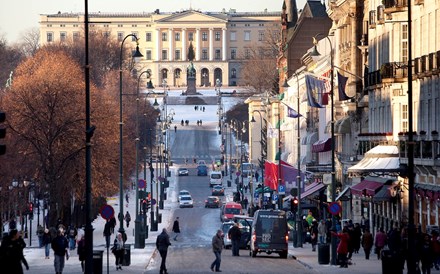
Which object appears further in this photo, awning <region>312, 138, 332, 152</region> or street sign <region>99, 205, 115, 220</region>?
awning <region>312, 138, 332, 152</region>

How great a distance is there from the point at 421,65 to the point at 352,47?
22926 millimetres

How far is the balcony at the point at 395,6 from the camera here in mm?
57656

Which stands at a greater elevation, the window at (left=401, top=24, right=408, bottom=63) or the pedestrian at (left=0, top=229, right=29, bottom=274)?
the window at (left=401, top=24, right=408, bottom=63)

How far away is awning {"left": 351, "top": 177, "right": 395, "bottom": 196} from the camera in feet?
202

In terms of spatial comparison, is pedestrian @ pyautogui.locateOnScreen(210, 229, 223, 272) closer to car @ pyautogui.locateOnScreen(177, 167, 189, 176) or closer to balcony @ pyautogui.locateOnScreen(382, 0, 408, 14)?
balcony @ pyautogui.locateOnScreen(382, 0, 408, 14)

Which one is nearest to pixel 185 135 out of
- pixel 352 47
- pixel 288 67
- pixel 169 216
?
pixel 288 67

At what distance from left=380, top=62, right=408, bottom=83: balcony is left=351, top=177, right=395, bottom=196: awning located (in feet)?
14.1

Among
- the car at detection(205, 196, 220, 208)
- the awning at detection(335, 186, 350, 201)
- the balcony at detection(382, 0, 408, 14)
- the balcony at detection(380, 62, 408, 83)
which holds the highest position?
the balcony at detection(382, 0, 408, 14)

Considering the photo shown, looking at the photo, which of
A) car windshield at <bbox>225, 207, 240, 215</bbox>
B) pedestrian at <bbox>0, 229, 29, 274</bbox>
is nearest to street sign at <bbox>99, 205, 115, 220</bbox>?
pedestrian at <bbox>0, 229, 29, 274</bbox>

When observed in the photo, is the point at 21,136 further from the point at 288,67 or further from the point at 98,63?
the point at 98,63

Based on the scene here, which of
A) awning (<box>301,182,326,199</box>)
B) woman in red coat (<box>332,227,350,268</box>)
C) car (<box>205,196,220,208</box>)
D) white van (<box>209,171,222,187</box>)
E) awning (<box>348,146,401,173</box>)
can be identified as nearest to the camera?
woman in red coat (<box>332,227,350,268</box>)

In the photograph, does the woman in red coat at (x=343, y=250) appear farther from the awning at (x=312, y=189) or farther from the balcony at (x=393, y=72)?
the awning at (x=312, y=189)

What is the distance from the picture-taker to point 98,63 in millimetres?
159000

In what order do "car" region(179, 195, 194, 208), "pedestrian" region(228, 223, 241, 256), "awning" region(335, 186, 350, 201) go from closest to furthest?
1. "pedestrian" region(228, 223, 241, 256)
2. "awning" region(335, 186, 350, 201)
3. "car" region(179, 195, 194, 208)
